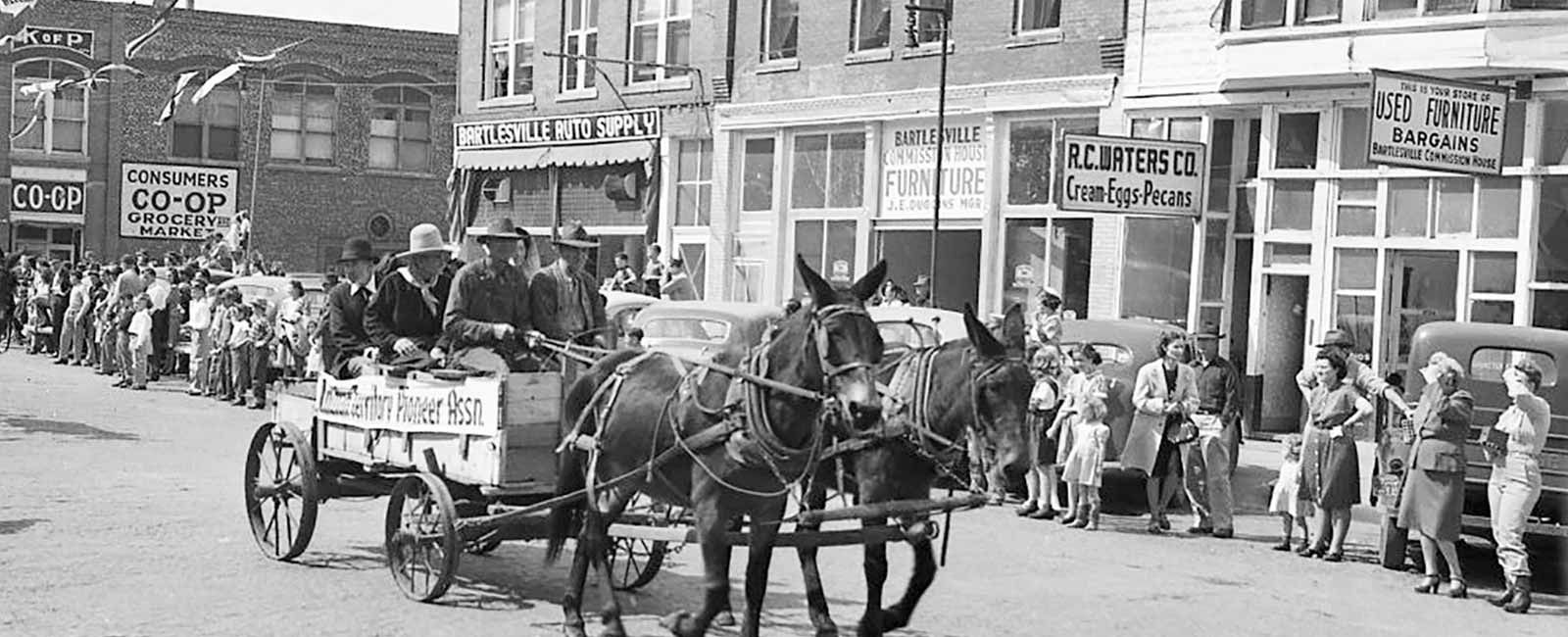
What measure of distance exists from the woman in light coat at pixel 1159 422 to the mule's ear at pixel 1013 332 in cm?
617

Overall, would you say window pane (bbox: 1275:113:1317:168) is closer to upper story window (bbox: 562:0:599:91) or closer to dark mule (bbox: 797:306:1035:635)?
dark mule (bbox: 797:306:1035:635)

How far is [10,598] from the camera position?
10305 mm

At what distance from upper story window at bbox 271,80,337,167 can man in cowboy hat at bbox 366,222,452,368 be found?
42.5 meters

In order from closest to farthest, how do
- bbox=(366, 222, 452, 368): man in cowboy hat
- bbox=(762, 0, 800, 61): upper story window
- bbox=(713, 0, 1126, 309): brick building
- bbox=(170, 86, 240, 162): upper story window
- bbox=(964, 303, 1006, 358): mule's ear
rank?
1. bbox=(964, 303, 1006, 358): mule's ear
2. bbox=(366, 222, 452, 368): man in cowboy hat
3. bbox=(713, 0, 1126, 309): brick building
4. bbox=(762, 0, 800, 61): upper story window
5. bbox=(170, 86, 240, 162): upper story window

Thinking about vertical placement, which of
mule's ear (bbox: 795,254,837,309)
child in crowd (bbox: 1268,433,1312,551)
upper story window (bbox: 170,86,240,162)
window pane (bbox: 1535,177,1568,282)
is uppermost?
upper story window (bbox: 170,86,240,162)

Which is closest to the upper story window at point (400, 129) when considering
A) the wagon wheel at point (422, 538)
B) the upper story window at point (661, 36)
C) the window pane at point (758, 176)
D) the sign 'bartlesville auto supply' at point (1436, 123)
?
the upper story window at point (661, 36)

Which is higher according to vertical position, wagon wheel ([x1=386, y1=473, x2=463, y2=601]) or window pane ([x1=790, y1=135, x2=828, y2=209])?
window pane ([x1=790, y1=135, x2=828, y2=209])

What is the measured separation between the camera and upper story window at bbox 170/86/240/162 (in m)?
51.6

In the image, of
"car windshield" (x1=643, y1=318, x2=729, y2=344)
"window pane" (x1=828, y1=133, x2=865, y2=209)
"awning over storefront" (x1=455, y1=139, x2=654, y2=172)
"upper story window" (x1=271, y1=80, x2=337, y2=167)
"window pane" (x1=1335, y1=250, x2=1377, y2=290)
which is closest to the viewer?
"car windshield" (x1=643, y1=318, x2=729, y2=344)

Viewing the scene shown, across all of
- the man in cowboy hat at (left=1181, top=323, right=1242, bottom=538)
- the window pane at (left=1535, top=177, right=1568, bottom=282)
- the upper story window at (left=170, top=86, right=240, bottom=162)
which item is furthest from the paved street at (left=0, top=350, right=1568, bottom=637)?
the upper story window at (left=170, top=86, right=240, bottom=162)

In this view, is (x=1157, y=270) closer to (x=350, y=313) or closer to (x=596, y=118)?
(x=596, y=118)

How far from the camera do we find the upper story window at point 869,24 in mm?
28828

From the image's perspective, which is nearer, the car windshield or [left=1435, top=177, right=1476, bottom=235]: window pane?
the car windshield

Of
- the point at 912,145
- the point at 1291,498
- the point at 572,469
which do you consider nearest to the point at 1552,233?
the point at 1291,498
